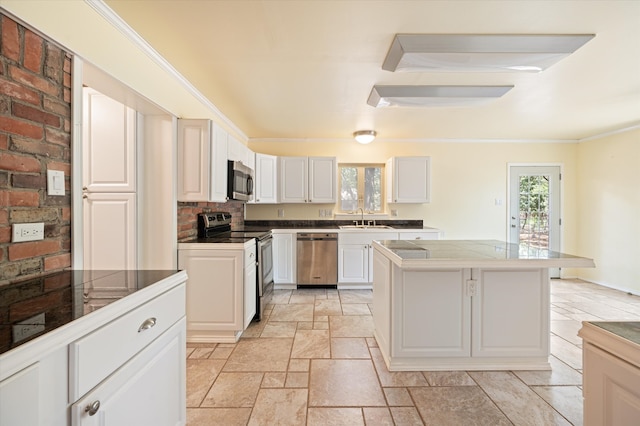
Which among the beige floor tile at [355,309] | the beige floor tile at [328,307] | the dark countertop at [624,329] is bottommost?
the beige floor tile at [328,307]

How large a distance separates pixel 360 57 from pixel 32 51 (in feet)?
6.34

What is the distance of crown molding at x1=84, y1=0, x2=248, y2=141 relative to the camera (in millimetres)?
1626

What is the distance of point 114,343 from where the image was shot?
3.06ft

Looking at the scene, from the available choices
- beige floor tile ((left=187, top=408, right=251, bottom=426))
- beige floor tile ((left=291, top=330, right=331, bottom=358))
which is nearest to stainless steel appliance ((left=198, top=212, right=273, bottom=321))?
beige floor tile ((left=291, top=330, right=331, bottom=358))

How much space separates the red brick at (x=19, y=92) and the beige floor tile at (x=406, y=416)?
2.45 m

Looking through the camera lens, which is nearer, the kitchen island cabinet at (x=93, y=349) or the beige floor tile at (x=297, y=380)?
the kitchen island cabinet at (x=93, y=349)

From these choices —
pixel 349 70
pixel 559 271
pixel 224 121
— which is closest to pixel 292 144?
pixel 224 121

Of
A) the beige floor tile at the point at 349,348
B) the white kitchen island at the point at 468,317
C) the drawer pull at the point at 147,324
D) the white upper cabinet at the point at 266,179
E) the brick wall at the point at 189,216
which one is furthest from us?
the white upper cabinet at the point at 266,179

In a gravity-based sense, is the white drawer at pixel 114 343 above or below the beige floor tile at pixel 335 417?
above

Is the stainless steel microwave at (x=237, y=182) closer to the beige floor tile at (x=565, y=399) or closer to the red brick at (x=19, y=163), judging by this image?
the red brick at (x=19, y=163)

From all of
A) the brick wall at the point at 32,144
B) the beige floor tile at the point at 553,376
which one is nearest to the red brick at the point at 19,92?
the brick wall at the point at 32,144

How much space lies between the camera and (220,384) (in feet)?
6.44

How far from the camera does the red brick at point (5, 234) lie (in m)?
1.16

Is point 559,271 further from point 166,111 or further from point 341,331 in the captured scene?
point 166,111
